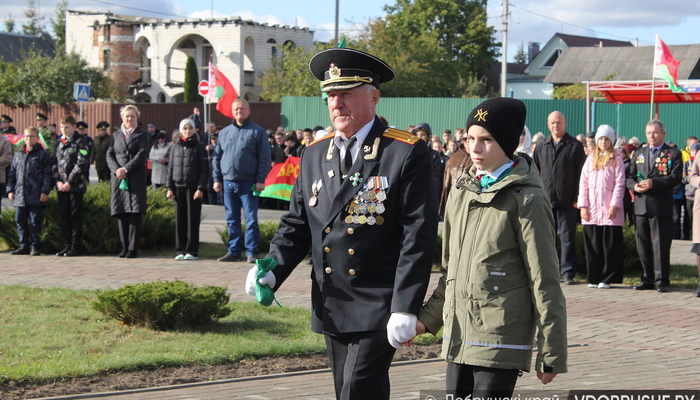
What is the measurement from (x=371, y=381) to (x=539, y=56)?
73.3m

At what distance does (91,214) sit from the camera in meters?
12.1

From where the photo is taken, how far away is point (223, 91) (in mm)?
19828

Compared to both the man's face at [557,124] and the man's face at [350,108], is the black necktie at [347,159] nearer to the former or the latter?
the man's face at [350,108]

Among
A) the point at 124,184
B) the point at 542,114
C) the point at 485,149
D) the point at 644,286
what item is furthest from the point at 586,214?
the point at 542,114

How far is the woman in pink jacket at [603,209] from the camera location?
32.4 ft

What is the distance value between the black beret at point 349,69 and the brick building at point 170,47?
180 ft

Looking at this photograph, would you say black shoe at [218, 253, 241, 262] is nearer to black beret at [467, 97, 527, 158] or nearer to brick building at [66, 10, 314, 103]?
black beret at [467, 97, 527, 158]

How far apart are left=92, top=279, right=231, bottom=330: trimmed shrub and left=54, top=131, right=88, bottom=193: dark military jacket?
500 centimetres

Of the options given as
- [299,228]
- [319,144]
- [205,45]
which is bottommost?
[299,228]

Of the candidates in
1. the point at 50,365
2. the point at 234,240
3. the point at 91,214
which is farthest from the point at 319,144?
the point at 91,214

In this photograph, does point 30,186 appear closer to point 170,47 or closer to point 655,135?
point 655,135

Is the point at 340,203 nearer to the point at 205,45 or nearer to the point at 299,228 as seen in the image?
the point at 299,228

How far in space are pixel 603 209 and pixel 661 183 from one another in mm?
782

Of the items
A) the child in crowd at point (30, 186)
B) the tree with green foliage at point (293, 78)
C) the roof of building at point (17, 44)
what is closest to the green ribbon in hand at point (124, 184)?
the child in crowd at point (30, 186)
